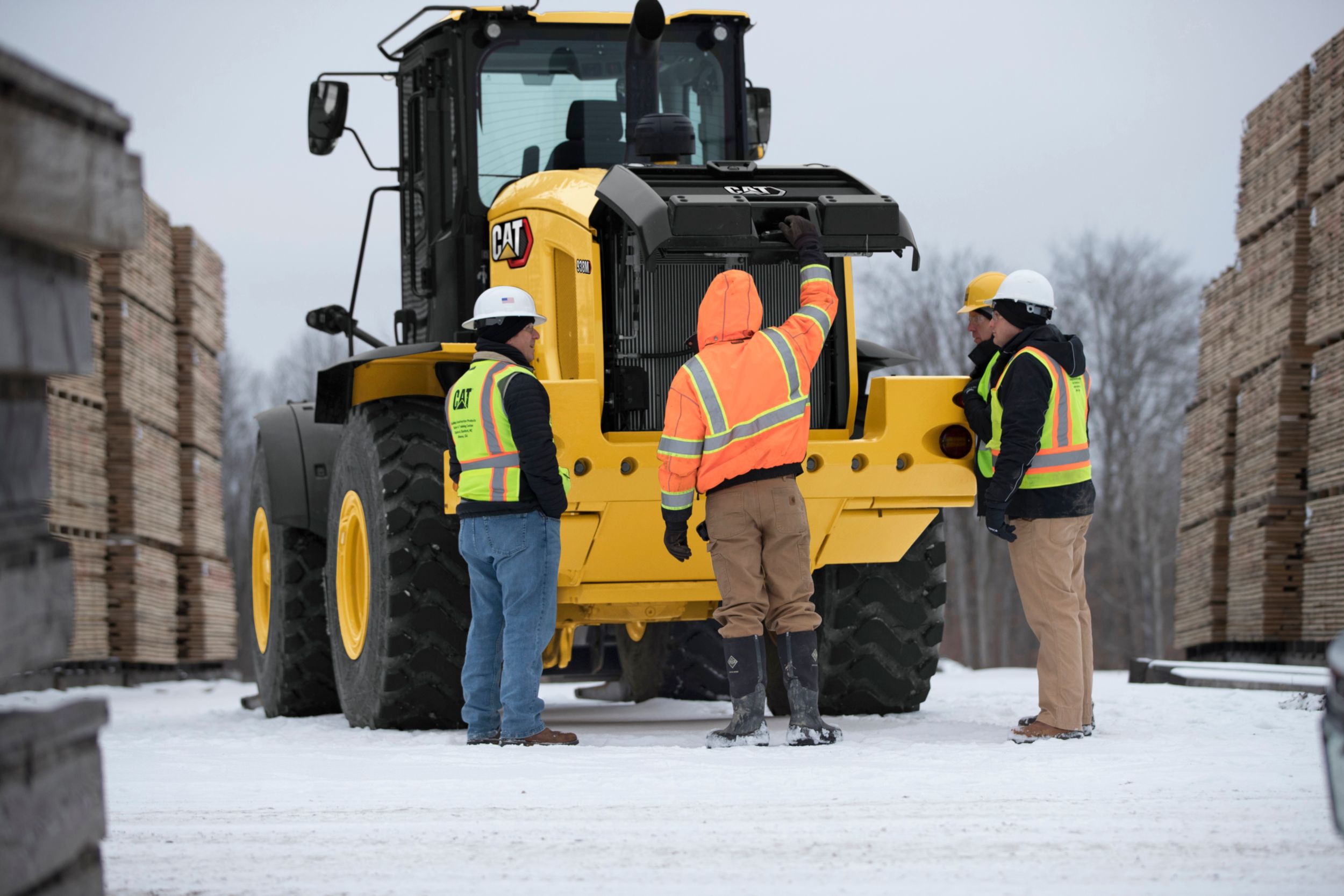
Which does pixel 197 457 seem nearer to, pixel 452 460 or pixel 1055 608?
pixel 452 460

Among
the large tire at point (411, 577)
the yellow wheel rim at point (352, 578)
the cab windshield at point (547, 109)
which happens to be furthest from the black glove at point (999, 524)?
the yellow wheel rim at point (352, 578)

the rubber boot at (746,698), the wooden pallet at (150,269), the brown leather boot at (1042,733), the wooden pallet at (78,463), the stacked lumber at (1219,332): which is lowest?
the brown leather boot at (1042,733)

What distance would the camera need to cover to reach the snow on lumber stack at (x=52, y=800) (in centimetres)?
250

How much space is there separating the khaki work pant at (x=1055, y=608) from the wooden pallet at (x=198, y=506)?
11.7 m

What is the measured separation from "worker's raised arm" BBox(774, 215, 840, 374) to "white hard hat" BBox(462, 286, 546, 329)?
1.03m

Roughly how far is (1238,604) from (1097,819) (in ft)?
31.8

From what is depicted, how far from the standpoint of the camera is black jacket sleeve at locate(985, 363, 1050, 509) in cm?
673

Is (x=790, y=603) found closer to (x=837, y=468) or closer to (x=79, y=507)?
(x=837, y=468)

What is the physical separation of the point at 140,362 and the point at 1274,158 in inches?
388

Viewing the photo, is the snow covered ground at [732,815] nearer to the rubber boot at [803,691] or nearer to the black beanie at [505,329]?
the rubber boot at [803,691]

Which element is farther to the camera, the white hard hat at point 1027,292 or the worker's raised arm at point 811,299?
the white hard hat at point 1027,292

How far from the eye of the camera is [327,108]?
27.4ft

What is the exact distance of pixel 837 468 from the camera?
6.93 metres

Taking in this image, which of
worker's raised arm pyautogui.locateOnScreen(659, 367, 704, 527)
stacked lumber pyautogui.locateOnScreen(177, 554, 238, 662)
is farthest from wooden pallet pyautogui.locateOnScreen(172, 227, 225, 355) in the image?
worker's raised arm pyautogui.locateOnScreen(659, 367, 704, 527)
